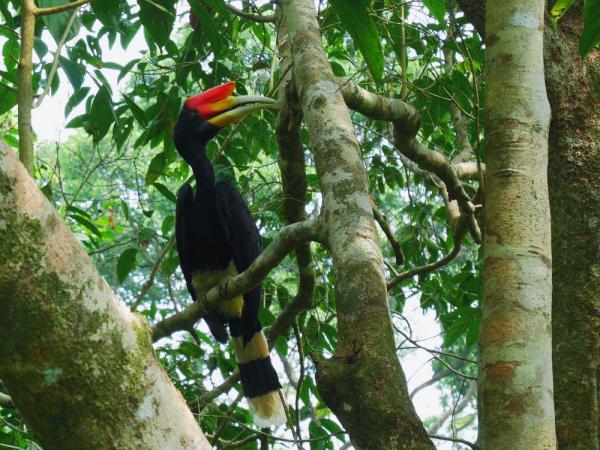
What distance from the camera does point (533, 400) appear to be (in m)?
1.38

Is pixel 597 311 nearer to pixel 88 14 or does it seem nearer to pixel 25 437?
pixel 25 437

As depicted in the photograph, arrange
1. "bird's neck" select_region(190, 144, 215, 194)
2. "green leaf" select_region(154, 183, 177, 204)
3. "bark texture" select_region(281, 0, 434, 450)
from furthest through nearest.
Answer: "bird's neck" select_region(190, 144, 215, 194)
"green leaf" select_region(154, 183, 177, 204)
"bark texture" select_region(281, 0, 434, 450)

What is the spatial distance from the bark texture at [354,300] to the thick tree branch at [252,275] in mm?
178

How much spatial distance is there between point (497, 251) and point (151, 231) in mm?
2611

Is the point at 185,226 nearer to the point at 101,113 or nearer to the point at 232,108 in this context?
the point at 232,108

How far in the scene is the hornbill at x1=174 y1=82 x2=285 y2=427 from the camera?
13.4 ft

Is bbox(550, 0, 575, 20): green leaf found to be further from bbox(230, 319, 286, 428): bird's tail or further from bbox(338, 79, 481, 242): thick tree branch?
bbox(230, 319, 286, 428): bird's tail

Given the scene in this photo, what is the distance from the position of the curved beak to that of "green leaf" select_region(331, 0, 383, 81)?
219cm

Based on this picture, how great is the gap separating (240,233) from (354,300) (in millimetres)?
2595

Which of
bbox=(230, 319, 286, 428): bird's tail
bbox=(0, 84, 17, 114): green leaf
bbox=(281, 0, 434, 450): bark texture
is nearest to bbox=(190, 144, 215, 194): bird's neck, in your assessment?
bbox=(230, 319, 286, 428): bird's tail

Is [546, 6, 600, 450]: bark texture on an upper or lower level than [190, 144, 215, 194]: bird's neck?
lower

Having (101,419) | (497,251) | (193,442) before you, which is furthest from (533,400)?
(101,419)

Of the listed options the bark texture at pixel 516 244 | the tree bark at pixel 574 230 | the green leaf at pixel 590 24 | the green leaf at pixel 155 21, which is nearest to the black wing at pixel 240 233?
the green leaf at pixel 155 21

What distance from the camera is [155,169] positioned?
4211mm
